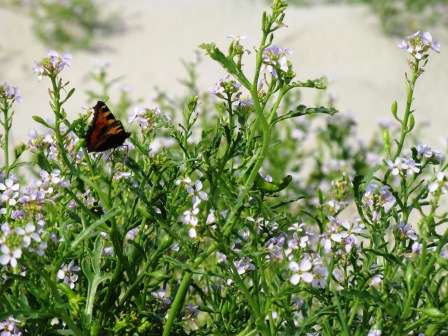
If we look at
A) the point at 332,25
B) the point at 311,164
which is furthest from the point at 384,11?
the point at 311,164

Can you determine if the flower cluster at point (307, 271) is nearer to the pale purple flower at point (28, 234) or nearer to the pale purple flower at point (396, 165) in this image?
the pale purple flower at point (396, 165)

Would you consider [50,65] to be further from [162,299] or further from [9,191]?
[162,299]

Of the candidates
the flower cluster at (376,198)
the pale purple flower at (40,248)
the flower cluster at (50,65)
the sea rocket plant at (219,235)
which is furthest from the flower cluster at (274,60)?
the pale purple flower at (40,248)

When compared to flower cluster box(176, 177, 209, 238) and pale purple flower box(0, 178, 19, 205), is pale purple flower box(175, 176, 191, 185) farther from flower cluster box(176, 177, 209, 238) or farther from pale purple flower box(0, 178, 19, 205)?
pale purple flower box(0, 178, 19, 205)

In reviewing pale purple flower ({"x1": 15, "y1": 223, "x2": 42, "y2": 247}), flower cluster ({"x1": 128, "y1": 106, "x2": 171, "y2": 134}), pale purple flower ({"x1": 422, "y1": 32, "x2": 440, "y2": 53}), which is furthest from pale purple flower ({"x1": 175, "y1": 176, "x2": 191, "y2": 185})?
pale purple flower ({"x1": 422, "y1": 32, "x2": 440, "y2": 53})

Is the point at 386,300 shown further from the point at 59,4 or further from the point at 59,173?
the point at 59,4
